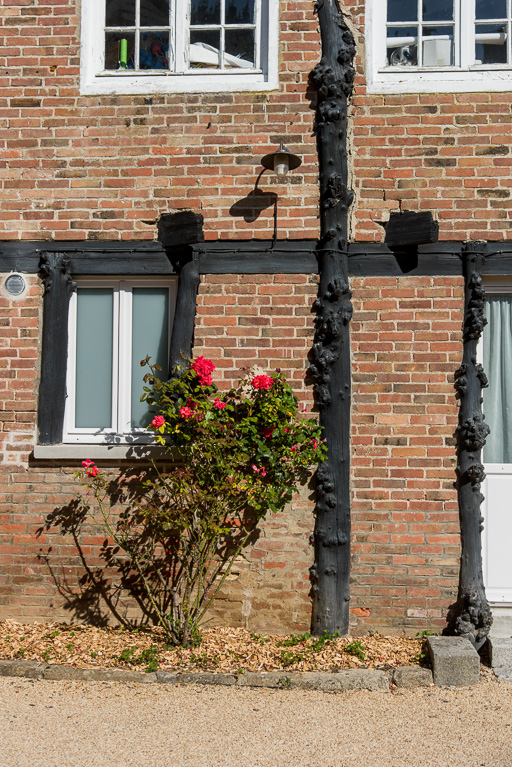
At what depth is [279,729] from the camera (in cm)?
398

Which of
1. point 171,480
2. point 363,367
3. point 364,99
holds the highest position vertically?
point 364,99

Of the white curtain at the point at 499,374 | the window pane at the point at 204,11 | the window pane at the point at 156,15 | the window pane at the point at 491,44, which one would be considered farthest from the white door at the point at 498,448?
the window pane at the point at 156,15

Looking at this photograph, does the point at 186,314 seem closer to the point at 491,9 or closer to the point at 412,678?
the point at 412,678

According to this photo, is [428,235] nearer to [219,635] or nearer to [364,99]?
[364,99]

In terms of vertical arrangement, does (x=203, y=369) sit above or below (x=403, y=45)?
below

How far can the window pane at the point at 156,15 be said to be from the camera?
18.8ft

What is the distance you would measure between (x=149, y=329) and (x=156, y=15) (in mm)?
2537

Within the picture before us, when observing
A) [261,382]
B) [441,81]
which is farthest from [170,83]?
[261,382]

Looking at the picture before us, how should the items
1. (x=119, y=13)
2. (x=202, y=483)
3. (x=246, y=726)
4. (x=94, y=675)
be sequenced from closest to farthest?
(x=246, y=726), (x=94, y=675), (x=202, y=483), (x=119, y=13)

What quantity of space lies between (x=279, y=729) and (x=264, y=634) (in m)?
1.31

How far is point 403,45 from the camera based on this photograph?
5.61 m

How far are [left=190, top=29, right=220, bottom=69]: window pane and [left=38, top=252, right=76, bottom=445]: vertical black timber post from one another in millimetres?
1885

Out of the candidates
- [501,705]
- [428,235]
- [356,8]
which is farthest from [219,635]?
[356,8]

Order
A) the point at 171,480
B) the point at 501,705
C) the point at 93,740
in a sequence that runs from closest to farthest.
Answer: the point at 93,740
the point at 501,705
the point at 171,480
